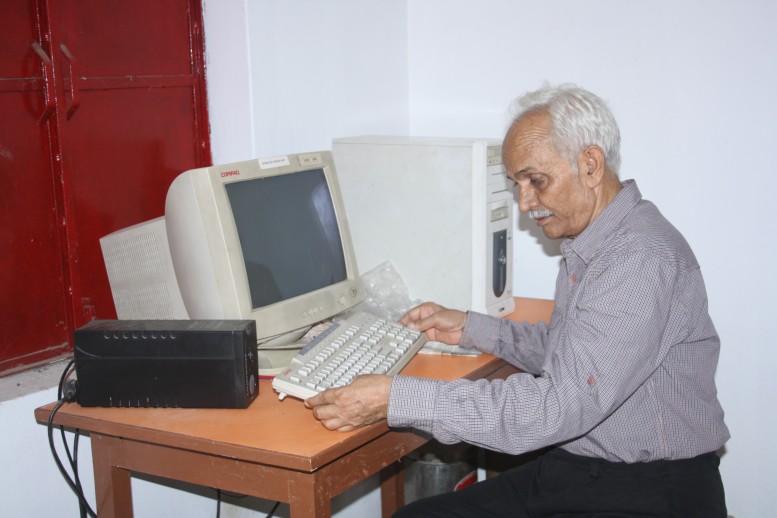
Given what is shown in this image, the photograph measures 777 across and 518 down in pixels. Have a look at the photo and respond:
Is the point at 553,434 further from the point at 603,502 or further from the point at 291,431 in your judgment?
the point at 291,431

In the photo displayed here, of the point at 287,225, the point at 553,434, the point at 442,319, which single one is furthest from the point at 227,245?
the point at 553,434

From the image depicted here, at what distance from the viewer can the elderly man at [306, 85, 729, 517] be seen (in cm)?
145

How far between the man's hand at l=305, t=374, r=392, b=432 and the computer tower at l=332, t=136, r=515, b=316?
0.68m

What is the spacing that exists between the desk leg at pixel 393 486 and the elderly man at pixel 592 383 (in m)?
0.79

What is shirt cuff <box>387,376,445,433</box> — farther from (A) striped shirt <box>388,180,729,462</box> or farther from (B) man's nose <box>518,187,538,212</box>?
(B) man's nose <box>518,187,538,212</box>

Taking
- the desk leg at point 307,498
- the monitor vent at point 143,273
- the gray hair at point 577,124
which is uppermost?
the gray hair at point 577,124

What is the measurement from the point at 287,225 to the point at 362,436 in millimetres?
563

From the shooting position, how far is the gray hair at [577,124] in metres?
1.61

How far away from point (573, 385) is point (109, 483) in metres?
0.93

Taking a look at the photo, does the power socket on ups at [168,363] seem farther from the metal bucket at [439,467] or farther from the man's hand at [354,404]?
the metal bucket at [439,467]

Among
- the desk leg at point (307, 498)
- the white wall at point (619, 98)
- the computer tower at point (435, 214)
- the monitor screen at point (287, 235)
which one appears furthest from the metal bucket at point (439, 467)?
the desk leg at point (307, 498)

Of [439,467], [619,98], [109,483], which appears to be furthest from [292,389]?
[619,98]

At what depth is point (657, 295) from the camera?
58.1 inches

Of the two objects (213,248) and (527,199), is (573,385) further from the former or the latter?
(213,248)
